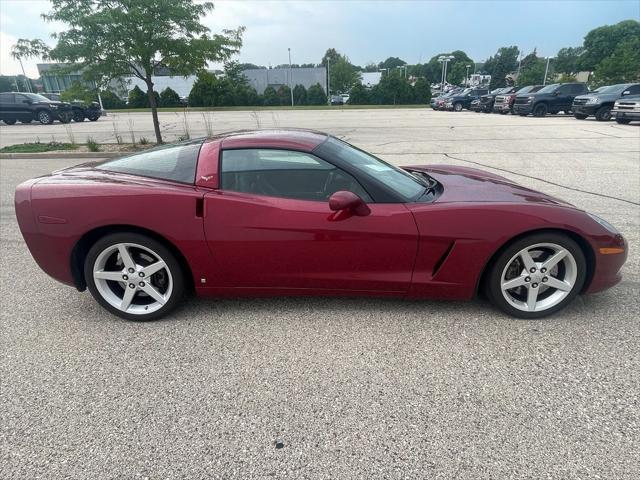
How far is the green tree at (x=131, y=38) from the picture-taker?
909 centimetres

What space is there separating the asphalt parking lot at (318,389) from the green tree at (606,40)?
313ft

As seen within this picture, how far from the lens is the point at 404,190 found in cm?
289

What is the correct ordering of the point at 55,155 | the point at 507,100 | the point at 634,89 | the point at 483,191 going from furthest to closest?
1. the point at 507,100
2. the point at 634,89
3. the point at 55,155
4. the point at 483,191

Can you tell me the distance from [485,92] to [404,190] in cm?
3503

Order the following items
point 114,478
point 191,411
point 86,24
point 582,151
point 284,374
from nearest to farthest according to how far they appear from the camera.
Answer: point 114,478 → point 191,411 → point 284,374 → point 86,24 → point 582,151

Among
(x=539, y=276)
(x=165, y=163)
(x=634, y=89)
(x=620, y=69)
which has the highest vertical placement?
(x=620, y=69)

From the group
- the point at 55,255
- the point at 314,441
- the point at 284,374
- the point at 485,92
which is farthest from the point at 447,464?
the point at 485,92

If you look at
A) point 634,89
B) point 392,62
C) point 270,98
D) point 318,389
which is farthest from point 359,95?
point 392,62

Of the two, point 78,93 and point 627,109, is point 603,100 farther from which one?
point 78,93

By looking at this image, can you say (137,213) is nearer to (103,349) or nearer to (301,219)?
(103,349)

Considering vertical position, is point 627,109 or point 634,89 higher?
point 634,89

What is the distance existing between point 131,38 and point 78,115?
680 inches

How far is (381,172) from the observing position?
3.04 meters

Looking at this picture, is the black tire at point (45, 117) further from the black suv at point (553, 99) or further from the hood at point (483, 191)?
the black suv at point (553, 99)
